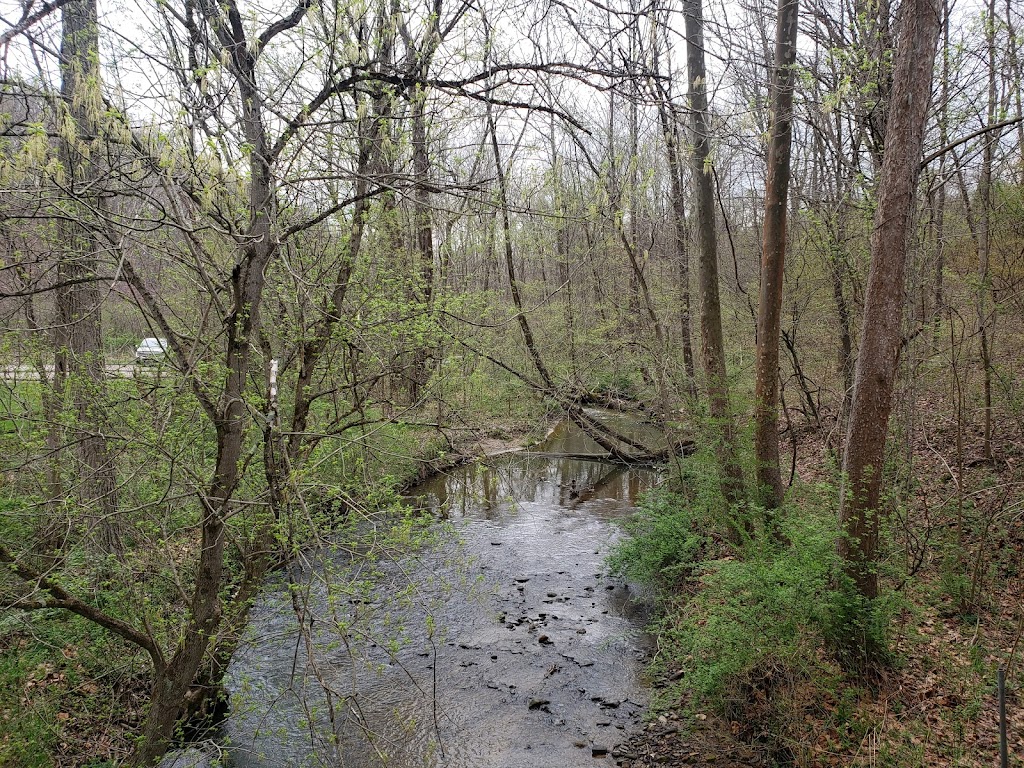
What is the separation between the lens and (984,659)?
16.8ft

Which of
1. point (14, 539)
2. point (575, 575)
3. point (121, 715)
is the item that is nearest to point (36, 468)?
point (14, 539)

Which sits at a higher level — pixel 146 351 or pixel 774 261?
pixel 774 261

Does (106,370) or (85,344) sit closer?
(106,370)

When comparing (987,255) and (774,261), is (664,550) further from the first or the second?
(987,255)

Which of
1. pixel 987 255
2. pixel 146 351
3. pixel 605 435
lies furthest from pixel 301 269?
pixel 605 435

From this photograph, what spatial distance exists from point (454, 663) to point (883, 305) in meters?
5.80

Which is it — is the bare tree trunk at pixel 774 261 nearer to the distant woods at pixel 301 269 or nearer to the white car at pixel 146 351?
the distant woods at pixel 301 269

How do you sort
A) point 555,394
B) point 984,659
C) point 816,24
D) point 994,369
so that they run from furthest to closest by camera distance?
point 555,394 → point 816,24 → point 994,369 → point 984,659

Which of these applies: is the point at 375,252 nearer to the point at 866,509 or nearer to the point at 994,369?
the point at 866,509

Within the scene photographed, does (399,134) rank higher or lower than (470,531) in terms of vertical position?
higher

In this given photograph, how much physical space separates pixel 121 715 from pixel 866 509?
678cm

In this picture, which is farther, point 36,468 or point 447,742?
point 447,742

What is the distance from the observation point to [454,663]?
6.84 meters

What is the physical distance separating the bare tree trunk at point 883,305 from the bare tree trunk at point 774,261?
195 centimetres
